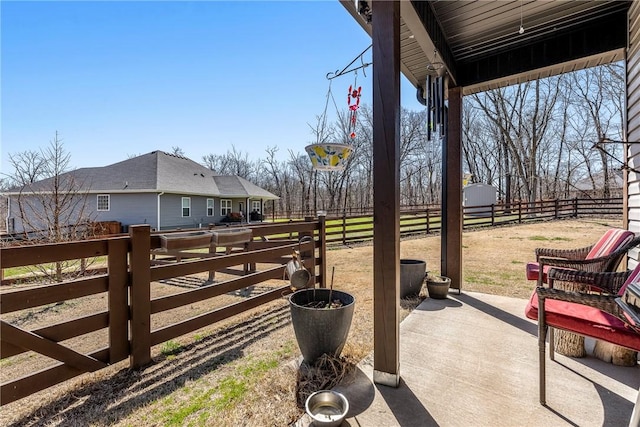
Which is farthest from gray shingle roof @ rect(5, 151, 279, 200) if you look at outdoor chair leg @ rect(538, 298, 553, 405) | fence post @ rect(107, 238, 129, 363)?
outdoor chair leg @ rect(538, 298, 553, 405)

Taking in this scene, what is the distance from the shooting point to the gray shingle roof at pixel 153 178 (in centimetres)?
1383

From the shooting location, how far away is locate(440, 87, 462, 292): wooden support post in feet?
12.2

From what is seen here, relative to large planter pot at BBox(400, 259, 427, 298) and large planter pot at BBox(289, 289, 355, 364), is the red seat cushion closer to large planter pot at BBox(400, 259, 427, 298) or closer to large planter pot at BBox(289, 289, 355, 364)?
large planter pot at BBox(289, 289, 355, 364)

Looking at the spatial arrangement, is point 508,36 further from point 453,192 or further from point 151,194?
point 151,194

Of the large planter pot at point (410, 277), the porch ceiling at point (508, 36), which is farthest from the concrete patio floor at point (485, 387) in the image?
the porch ceiling at point (508, 36)

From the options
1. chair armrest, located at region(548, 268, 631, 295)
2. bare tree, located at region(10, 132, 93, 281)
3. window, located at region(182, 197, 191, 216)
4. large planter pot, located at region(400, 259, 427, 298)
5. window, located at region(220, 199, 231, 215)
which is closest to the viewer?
chair armrest, located at region(548, 268, 631, 295)

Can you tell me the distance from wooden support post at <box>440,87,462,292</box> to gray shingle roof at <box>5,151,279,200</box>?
43.8ft

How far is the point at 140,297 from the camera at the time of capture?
231cm

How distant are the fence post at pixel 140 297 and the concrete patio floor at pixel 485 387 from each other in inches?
58.8

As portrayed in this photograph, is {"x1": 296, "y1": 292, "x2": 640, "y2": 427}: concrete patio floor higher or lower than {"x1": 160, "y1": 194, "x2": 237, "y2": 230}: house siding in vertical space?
lower

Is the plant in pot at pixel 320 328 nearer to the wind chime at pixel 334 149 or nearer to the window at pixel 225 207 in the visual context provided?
the wind chime at pixel 334 149

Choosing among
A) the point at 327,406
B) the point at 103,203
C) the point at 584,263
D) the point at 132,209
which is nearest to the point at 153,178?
the point at 132,209

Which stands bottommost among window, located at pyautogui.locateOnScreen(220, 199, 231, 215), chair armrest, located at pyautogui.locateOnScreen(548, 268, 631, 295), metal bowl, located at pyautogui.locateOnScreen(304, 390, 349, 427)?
metal bowl, located at pyautogui.locateOnScreen(304, 390, 349, 427)

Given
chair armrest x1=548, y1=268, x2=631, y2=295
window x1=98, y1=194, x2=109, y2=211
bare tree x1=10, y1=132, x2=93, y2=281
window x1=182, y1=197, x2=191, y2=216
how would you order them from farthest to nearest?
1. window x1=182, y1=197, x2=191, y2=216
2. window x1=98, y1=194, x2=109, y2=211
3. bare tree x1=10, y1=132, x2=93, y2=281
4. chair armrest x1=548, y1=268, x2=631, y2=295
